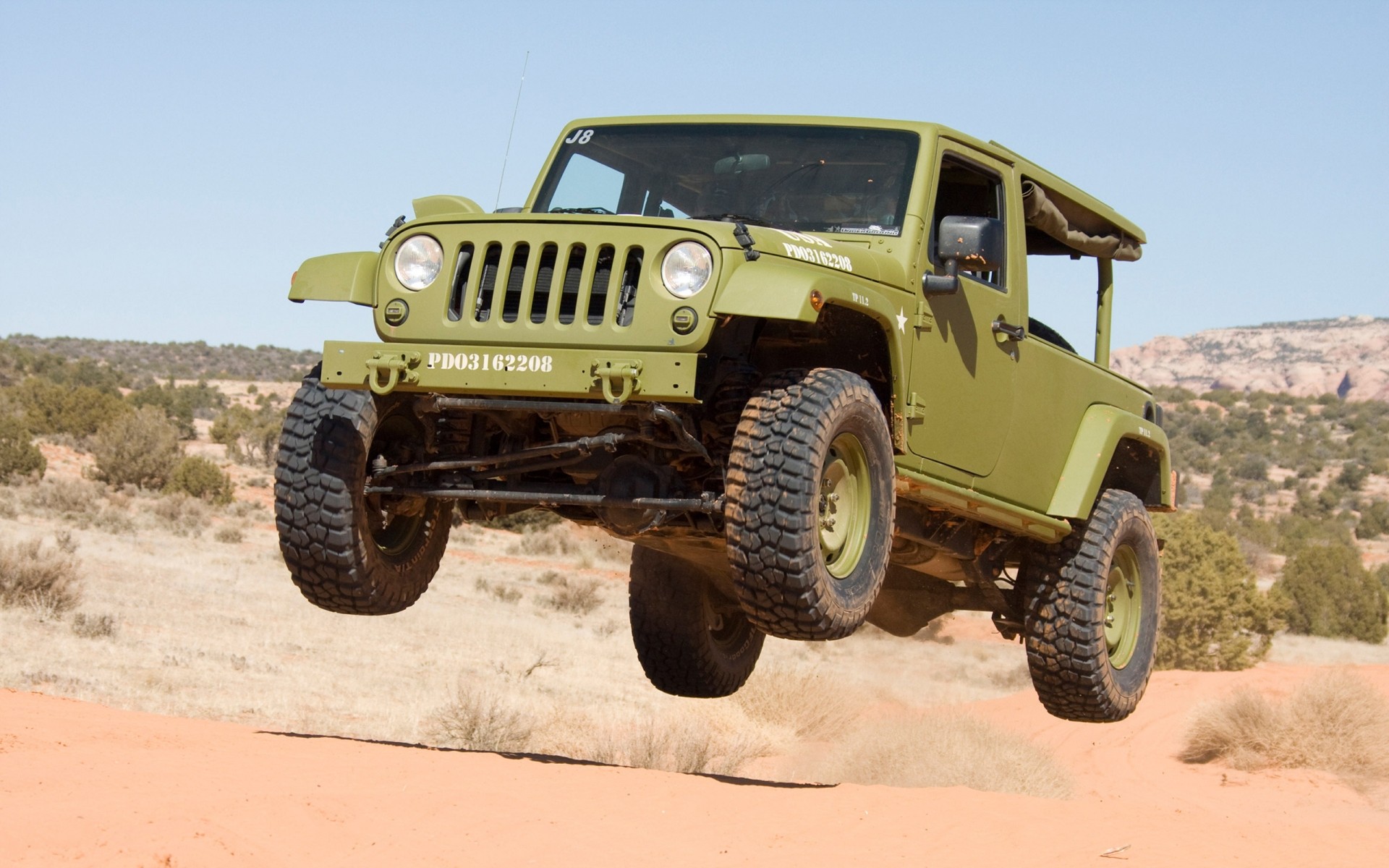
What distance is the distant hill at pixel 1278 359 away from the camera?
99.6 meters

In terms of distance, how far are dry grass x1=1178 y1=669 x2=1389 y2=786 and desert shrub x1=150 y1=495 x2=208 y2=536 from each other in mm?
17077

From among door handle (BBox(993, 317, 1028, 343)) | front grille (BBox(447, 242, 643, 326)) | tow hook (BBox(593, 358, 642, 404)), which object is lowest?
tow hook (BBox(593, 358, 642, 404))

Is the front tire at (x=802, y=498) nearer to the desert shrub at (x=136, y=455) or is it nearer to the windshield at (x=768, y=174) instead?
the windshield at (x=768, y=174)

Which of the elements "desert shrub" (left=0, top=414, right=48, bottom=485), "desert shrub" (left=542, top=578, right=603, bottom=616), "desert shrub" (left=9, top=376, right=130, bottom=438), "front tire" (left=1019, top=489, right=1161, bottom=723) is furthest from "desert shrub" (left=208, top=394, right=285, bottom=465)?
"front tire" (left=1019, top=489, right=1161, bottom=723)

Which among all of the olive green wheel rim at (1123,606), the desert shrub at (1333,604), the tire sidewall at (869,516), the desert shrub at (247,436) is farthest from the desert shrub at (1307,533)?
the tire sidewall at (869,516)

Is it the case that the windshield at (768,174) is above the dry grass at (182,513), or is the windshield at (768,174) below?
above

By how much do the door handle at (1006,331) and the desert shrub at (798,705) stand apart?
1087cm

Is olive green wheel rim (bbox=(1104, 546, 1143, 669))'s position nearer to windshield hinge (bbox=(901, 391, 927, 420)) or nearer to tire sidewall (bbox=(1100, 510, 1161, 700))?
tire sidewall (bbox=(1100, 510, 1161, 700))

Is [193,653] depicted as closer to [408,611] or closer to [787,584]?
[408,611]

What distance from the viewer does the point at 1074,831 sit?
25.3ft

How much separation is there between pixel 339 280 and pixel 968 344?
9.29 ft

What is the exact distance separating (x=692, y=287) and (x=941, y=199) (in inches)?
90.6

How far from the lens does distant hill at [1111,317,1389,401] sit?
3920 inches

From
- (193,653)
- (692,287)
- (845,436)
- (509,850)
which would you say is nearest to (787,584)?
(845,436)
